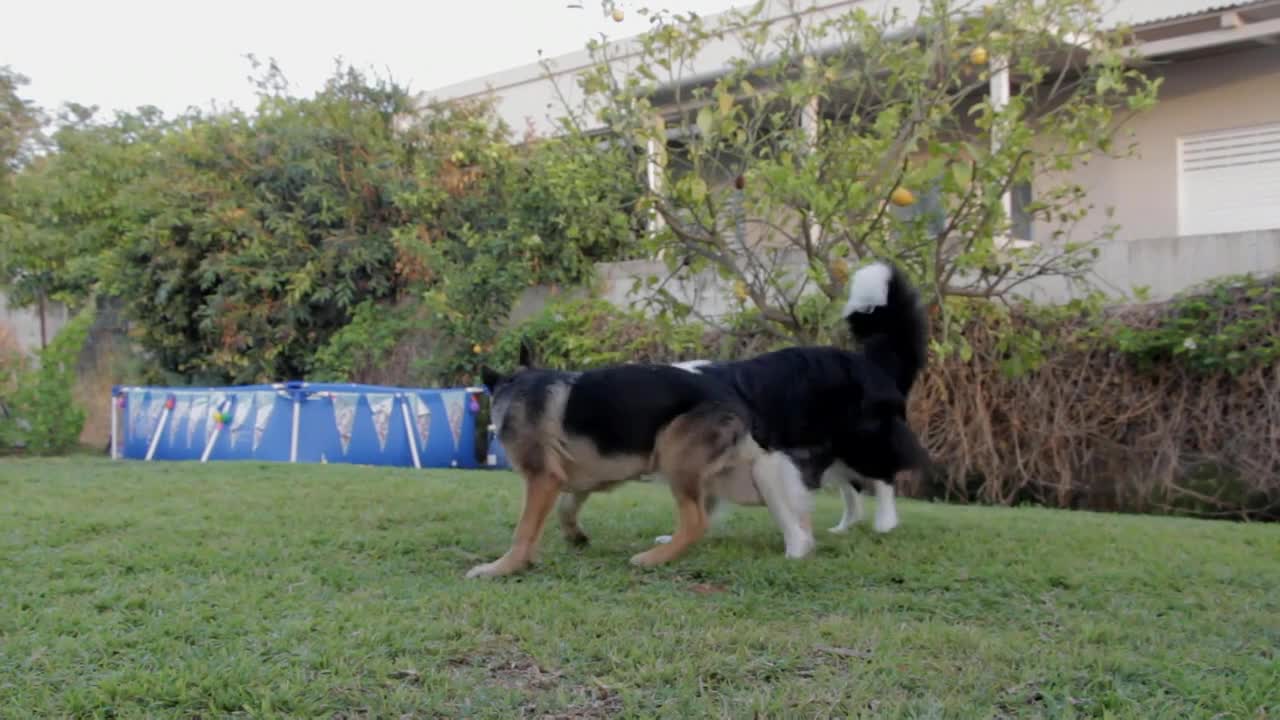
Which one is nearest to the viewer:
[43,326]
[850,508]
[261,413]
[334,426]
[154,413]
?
[850,508]

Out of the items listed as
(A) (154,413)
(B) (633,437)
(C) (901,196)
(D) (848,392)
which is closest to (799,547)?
(D) (848,392)

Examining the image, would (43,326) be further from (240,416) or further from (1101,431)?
(1101,431)

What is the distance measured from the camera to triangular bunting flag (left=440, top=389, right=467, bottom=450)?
1208 centimetres

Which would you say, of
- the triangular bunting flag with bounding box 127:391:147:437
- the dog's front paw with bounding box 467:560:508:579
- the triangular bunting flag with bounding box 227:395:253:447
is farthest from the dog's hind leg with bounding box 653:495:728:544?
the triangular bunting flag with bounding box 127:391:147:437

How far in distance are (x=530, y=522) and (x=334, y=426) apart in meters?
7.42

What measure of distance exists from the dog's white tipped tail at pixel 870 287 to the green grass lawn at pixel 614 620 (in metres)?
1.37

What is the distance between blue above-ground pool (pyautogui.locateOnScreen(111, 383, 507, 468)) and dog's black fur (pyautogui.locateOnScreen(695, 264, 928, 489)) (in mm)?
6372

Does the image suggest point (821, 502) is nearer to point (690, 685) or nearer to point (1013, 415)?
point (1013, 415)

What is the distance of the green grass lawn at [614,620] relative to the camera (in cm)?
314

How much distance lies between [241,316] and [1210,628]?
13.5 metres

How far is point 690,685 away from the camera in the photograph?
10.7 ft

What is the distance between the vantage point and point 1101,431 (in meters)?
9.23

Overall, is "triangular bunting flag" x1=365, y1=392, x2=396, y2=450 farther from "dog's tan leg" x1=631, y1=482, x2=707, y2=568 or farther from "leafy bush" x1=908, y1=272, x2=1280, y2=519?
"dog's tan leg" x1=631, y1=482, x2=707, y2=568

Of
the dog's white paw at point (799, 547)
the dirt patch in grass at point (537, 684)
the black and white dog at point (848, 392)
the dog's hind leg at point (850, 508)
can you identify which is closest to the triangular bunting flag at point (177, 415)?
the black and white dog at point (848, 392)
